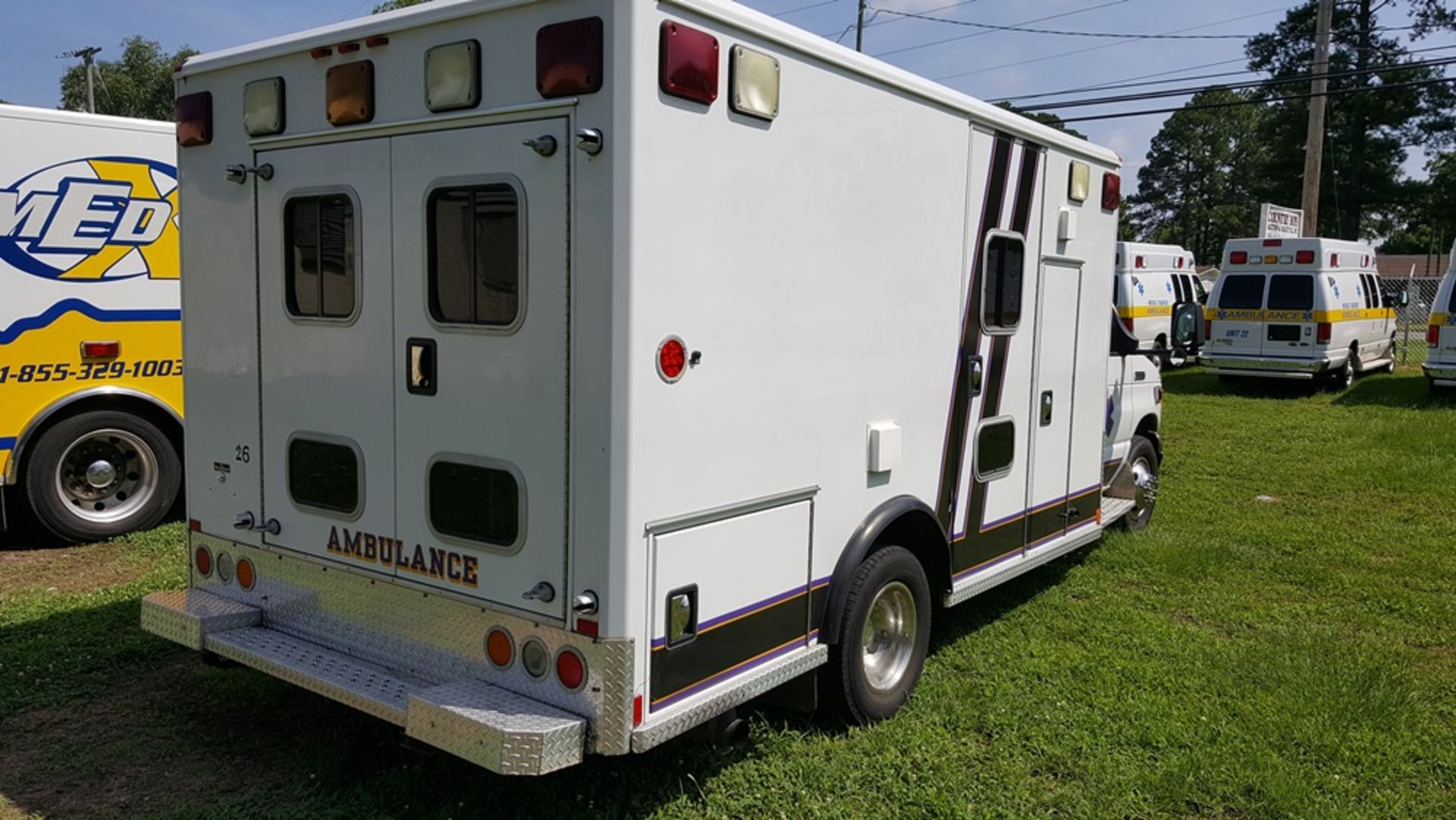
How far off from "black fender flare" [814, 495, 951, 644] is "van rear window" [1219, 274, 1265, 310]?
15142 millimetres

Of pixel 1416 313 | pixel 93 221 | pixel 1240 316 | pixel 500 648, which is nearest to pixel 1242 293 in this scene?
pixel 1240 316

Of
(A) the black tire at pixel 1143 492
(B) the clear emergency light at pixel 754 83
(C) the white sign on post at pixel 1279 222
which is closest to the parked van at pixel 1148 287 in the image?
(C) the white sign on post at pixel 1279 222

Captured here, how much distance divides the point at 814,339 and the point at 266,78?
225 cm

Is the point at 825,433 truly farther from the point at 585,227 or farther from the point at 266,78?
the point at 266,78

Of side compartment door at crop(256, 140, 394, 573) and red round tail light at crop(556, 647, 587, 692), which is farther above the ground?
side compartment door at crop(256, 140, 394, 573)

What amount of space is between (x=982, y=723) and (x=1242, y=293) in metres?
15.3

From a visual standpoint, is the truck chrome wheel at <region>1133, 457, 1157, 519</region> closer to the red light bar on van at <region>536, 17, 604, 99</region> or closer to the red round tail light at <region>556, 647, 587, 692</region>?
the red round tail light at <region>556, 647, 587, 692</region>

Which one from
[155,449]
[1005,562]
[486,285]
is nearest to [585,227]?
[486,285]

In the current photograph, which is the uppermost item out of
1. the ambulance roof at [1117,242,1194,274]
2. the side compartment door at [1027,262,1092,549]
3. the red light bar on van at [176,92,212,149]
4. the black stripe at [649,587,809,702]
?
the ambulance roof at [1117,242,1194,274]

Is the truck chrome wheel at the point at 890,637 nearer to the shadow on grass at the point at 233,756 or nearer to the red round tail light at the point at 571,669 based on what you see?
the shadow on grass at the point at 233,756

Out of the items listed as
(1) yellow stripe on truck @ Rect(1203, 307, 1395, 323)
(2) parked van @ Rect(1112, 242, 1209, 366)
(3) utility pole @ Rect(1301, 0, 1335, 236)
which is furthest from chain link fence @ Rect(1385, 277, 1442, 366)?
(1) yellow stripe on truck @ Rect(1203, 307, 1395, 323)

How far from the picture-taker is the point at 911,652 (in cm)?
479

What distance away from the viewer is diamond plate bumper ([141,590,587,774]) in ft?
10.5

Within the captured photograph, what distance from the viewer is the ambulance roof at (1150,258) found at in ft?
68.3
